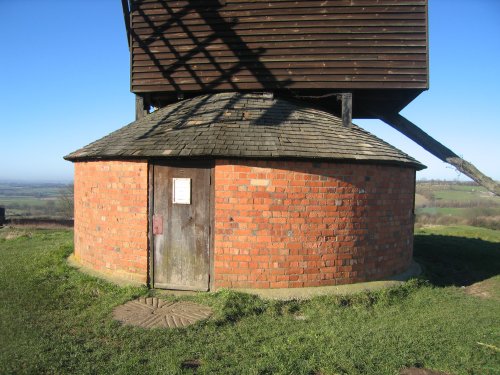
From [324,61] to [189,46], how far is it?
329cm

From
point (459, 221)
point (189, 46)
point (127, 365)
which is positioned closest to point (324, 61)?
point (189, 46)

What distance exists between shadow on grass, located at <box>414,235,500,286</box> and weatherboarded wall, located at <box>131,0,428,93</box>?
177 inches

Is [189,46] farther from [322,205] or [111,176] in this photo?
[322,205]

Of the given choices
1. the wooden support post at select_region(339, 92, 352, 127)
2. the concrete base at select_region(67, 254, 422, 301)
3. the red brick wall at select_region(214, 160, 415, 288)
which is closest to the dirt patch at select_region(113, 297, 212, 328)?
the concrete base at select_region(67, 254, 422, 301)

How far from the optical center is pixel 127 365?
3.89m

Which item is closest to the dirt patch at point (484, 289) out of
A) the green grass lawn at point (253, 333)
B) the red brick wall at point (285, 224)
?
the green grass lawn at point (253, 333)

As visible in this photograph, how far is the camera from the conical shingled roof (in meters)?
6.43

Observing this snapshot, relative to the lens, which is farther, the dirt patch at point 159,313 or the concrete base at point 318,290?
the concrete base at point 318,290

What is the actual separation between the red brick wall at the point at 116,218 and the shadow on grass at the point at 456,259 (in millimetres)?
6224

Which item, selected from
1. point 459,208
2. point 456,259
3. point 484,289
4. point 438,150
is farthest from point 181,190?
point 459,208

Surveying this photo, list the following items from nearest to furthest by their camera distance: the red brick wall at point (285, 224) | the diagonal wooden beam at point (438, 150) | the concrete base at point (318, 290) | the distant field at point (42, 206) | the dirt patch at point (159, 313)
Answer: the dirt patch at point (159, 313)
the concrete base at point (318, 290)
the red brick wall at point (285, 224)
the diagonal wooden beam at point (438, 150)
the distant field at point (42, 206)

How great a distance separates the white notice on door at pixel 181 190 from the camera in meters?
6.58

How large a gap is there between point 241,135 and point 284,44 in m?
3.16

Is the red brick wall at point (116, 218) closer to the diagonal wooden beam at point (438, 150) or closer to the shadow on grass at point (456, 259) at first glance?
the shadow on grass at point (456, 259)
